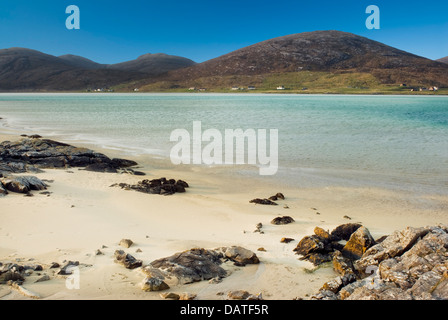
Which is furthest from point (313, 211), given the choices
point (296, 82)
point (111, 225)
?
point (296, 82)

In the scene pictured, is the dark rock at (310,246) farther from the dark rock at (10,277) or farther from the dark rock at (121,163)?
the dark rock at (121,163)

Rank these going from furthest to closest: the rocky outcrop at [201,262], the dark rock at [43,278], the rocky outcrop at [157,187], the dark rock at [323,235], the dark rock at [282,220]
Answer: the rocky outcrop at [157,187]
the dark rock at [282,220]
the dark rock at [323,235]
the rocky outcrop at [201,262]
the dark rock at [43,278]

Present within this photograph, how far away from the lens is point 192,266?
6.59 metres

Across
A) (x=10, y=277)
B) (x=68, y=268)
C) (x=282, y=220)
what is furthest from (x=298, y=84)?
(x=10, y=277)

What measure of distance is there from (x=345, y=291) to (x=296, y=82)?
16077cm

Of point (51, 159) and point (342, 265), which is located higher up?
point (51, 159)

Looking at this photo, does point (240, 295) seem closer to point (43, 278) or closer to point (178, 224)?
point (43, 278)

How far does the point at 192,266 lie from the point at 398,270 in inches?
127

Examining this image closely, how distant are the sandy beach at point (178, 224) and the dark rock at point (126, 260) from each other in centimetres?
11

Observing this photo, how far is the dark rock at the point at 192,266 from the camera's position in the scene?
6379 mm

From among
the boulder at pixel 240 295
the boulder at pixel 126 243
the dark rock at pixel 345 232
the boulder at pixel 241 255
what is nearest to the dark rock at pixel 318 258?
the boulder at pixel 241 255

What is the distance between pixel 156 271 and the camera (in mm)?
6391

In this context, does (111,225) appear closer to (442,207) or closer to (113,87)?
(442,207)

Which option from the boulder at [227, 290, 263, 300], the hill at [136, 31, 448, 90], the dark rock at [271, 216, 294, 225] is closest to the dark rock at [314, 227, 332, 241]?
the dark rock at [271, 216, 294, 225]
